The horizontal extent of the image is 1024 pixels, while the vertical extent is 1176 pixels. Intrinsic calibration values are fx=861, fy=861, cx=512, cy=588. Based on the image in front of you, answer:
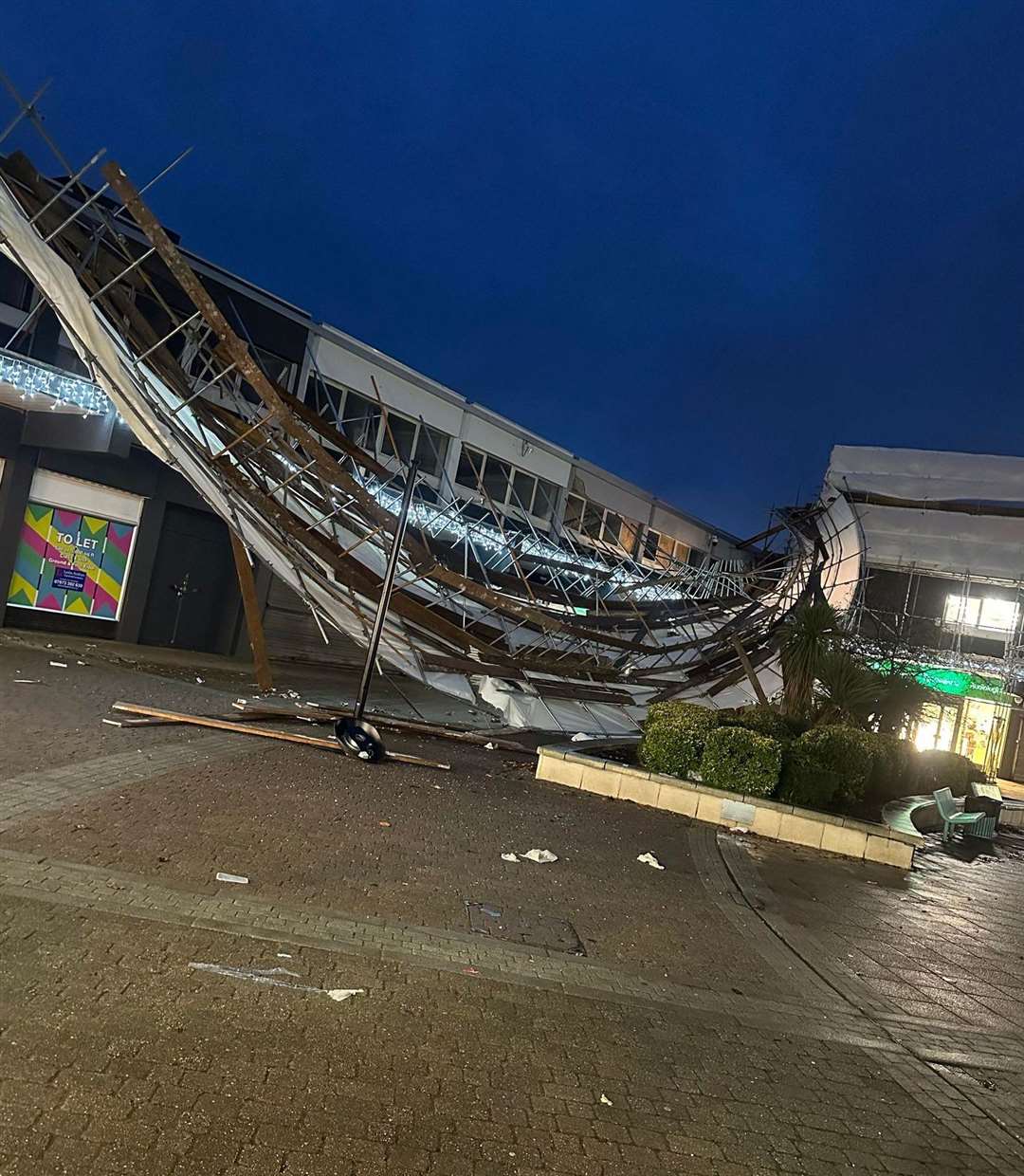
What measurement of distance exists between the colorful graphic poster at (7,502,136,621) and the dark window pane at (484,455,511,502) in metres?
7.77

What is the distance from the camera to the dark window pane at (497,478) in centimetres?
2008

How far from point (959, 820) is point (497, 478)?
40.6 ft

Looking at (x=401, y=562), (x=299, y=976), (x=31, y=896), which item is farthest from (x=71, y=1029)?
(x=401, y=562)

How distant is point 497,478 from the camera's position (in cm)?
2042

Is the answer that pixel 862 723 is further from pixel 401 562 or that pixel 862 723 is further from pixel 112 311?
pixel 112 311

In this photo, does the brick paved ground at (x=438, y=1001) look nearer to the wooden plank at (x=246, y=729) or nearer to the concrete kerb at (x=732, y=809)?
the concrete kerb at (x=732, y=809)

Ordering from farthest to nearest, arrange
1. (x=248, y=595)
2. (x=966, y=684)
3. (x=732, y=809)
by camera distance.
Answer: (x=966, y=684) → (x=248, y=595) → (x=732, y=809)

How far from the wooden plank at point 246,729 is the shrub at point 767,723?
403cm

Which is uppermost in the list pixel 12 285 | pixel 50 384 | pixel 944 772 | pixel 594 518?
pixel 12 285

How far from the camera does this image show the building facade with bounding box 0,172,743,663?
1368 cm

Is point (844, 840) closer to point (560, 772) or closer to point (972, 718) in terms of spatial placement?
point (560, 772)

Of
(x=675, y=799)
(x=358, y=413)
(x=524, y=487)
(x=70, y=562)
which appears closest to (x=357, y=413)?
(x=358, y=413)

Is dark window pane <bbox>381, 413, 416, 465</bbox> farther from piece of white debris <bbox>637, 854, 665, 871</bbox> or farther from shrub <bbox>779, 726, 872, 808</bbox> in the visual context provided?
piece of white debris <bbox>637, 854, 665, 871</bbox>

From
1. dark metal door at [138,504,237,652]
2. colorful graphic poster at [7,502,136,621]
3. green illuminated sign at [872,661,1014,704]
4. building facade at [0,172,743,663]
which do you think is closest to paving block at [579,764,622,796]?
building facade at [0,172,743,663]
